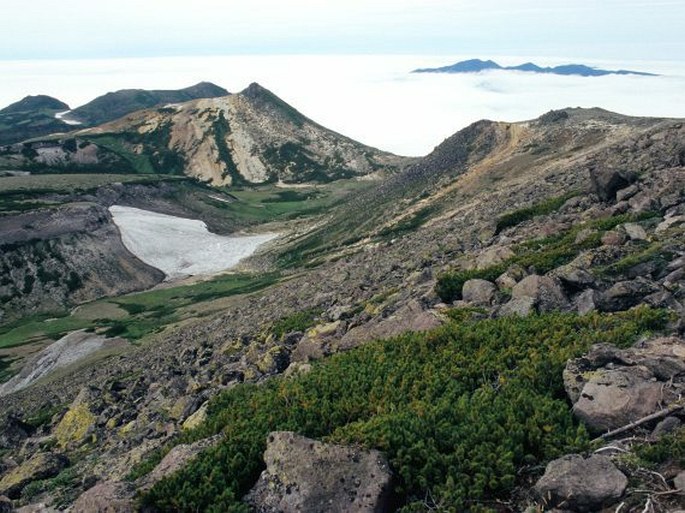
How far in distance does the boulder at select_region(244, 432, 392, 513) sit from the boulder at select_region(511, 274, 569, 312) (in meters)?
10.9

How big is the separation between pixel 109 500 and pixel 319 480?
191 inches

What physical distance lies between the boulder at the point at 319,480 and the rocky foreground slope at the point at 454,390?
0.05 meters

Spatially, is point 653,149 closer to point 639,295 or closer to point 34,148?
point 639,295

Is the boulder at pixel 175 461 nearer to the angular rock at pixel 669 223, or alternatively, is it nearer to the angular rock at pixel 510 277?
the angular rock at pixel 510 277

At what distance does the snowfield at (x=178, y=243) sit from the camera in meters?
115

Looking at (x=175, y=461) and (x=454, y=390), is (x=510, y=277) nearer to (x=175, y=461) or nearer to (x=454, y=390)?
(x=454, y=390)

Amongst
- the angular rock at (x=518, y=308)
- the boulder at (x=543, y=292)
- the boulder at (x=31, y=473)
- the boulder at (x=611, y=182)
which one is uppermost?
the boulder at (x=611, y=182)

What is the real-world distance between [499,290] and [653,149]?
89.0ft

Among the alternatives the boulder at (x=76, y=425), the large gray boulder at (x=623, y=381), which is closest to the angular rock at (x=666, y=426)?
the large gray boulder at (x=623, y=381)

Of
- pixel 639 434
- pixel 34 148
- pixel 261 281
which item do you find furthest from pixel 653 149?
pixel 34 148

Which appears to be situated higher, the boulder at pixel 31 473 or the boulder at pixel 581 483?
the boulder at pixel 581 483

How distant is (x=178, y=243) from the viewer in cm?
12750

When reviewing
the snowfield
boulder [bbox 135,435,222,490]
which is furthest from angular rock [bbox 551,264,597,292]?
the snowfield

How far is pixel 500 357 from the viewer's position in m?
16.4
